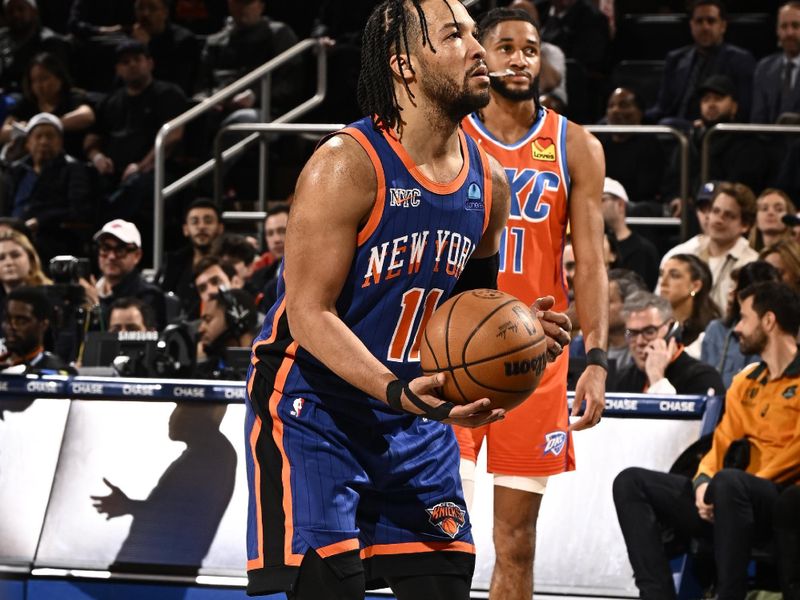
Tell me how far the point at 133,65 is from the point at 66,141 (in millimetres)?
1105

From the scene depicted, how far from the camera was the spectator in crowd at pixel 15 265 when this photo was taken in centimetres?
945

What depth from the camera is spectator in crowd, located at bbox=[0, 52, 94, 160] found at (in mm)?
12945

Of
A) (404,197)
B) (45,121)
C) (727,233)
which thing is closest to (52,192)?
(45,121)

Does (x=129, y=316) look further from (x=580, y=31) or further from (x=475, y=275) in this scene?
(x=580, y=31)

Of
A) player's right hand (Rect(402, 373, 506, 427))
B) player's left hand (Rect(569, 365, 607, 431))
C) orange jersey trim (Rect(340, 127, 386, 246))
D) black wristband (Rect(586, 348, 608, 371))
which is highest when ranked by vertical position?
orange jersey trim (Rect(340, 127, 386, 246))

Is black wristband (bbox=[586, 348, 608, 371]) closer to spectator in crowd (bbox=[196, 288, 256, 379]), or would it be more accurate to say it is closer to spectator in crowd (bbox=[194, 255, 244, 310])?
spectator in crowd (bbox=[196, 288, 256, 379])

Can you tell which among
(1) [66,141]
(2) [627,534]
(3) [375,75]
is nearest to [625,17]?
(1) [66,141]

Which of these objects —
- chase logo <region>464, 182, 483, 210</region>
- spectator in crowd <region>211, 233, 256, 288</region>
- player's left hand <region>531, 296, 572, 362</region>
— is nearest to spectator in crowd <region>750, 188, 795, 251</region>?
spectator in crowd <region>211, 233, 256, 288</region>

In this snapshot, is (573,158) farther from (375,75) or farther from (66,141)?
(66,141)

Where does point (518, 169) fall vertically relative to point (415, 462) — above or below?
above

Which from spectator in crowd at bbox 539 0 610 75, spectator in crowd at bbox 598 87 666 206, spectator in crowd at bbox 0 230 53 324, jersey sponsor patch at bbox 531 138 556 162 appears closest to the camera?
jersey sponsor patch at bbox 531 138 556 162

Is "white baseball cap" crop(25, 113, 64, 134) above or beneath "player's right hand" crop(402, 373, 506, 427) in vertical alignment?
above

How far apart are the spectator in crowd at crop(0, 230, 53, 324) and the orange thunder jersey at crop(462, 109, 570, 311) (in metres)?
5.19

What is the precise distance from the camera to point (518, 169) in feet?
16.7
